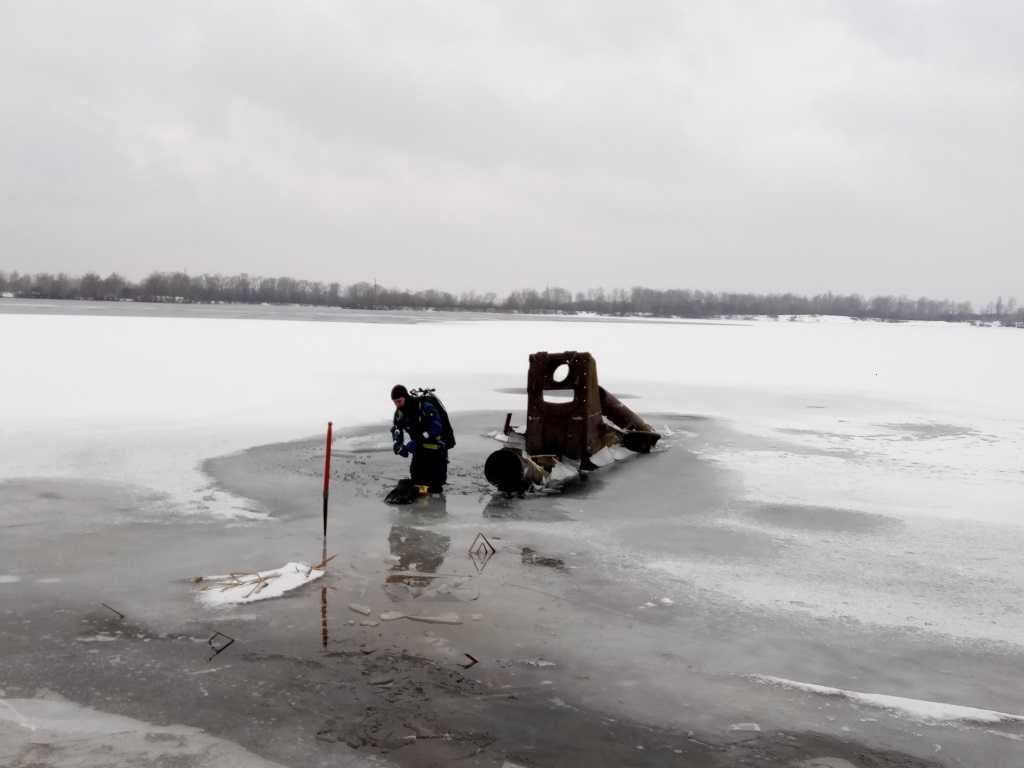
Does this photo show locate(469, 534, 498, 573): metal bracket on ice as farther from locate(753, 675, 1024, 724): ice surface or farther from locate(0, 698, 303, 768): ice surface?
locate(0, 698, 303, 768): ice surface

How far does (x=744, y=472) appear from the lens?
10.5 metres

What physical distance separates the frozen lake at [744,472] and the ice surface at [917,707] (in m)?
0.04

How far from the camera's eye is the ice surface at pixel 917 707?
4129mm

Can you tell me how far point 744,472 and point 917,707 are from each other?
6.34m

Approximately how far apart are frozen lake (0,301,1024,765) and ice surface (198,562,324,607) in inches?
53.6

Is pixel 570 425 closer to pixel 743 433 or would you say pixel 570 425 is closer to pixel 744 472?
pixel 744 472

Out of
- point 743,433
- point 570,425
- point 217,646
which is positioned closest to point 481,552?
point 217,646

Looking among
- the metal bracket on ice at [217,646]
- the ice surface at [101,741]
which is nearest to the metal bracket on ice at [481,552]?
the metal bracket on ice at [217,646]

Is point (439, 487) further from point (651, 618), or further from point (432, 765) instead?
point (432, 765)

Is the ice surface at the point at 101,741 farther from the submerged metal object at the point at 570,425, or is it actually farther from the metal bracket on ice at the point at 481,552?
the submerged metal object at the point at 570,425

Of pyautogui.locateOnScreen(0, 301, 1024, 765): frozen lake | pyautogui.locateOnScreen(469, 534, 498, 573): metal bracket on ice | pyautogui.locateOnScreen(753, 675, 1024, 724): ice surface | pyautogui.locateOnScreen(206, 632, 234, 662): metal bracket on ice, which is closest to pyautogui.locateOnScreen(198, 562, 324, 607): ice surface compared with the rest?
pyautogui.locateOnScreen(206, 632, 234, 662): metal bracket on ice

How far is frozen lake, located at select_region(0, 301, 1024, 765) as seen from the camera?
217 inches

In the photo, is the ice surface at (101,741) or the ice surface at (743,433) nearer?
the ice surface at (101,741)

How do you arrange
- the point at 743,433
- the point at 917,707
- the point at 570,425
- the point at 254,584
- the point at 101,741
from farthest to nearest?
the point at 743,433 → the point at 570,425 → the point at 254,584 → the point at 917,707 → the point at 101,741
